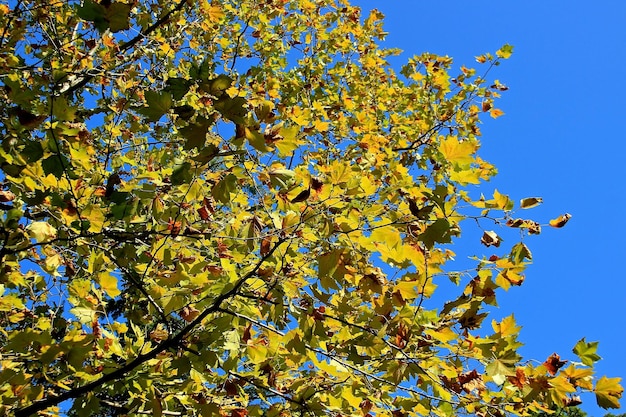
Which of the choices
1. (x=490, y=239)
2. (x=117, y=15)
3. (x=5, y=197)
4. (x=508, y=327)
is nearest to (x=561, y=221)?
(x=490, y=239)

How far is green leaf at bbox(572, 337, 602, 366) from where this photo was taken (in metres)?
1.55

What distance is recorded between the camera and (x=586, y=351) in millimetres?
1571

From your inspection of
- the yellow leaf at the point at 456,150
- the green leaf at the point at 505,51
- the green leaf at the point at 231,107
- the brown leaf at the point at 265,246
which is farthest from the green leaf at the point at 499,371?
the green leaf at the point at 505,51

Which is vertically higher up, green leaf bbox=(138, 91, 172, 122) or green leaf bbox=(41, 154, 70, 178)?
green leaf bbox=(138, 91, 172, 122)

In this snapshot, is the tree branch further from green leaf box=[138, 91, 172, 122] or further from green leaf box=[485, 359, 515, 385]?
green leaf box=[485, 359, 515, 385]

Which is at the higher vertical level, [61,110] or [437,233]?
[61,110]

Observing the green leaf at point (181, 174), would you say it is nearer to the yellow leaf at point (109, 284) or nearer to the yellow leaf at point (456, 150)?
the yellow leaf at point (109, 284)

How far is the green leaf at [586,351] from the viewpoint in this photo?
5.08ft

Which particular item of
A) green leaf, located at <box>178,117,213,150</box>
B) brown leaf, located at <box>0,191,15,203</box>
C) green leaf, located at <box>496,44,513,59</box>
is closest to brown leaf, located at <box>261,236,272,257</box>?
green leaf, located at <box>178,117,213,150</box>

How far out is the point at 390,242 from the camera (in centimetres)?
162

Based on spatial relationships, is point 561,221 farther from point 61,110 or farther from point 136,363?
point 61,110

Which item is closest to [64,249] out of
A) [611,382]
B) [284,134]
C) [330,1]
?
[284,134]

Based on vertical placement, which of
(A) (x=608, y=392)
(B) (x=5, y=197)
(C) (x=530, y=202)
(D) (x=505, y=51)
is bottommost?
(A) (x=608, y=392)

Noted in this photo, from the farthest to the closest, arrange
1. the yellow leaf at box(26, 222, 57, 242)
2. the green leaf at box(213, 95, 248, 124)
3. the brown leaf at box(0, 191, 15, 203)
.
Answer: the brown leaf at box(0, 191, 15, 203) → the yellow leaf at box(26, 222, 57, 242) → the green leaf at box(213, 95, 248, 124)
